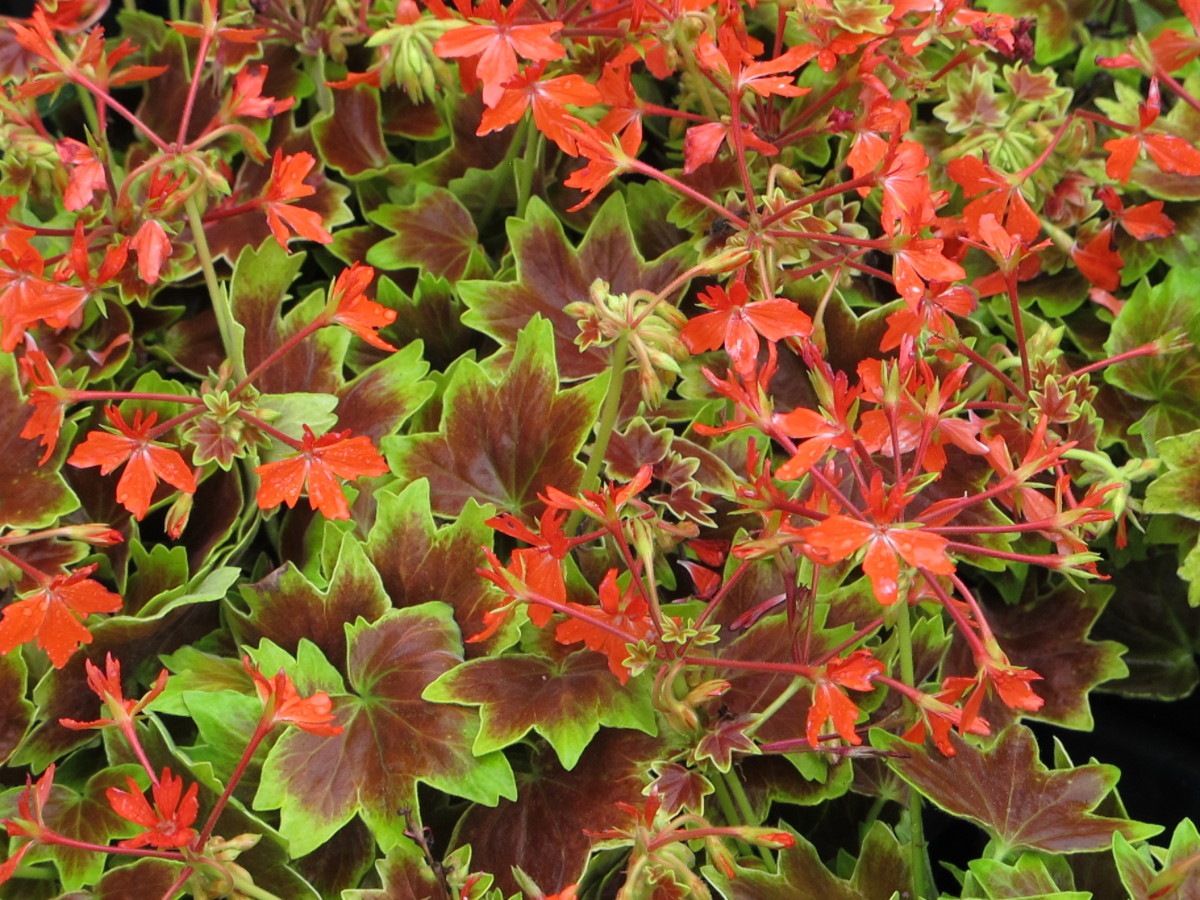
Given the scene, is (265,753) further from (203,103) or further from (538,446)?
(203,103)

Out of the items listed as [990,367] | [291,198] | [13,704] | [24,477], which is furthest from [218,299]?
[990,367]

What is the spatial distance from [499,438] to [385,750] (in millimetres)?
234

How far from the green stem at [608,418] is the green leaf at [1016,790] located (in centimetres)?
23

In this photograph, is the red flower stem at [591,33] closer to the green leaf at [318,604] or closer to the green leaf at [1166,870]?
the green leaf at [318,604]

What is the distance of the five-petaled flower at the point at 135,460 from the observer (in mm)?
688

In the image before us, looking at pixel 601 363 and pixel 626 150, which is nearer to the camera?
pixel 626 150

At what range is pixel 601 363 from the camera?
3.00 feet

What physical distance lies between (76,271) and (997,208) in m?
0.61

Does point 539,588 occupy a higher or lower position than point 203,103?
lower

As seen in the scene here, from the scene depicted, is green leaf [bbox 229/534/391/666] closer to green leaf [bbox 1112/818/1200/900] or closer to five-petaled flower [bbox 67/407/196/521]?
five-petaled flower [bbox 67/407/196/521]

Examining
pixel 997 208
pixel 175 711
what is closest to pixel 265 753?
pixel 175 711

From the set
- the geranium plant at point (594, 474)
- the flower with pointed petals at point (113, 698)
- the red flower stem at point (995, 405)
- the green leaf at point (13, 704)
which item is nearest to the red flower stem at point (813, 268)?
the geranium plant at point (594, 474)

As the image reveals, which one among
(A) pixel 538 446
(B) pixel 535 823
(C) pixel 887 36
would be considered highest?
(C) pixel 887 36

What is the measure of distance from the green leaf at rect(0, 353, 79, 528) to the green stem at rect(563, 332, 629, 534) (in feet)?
1.16
